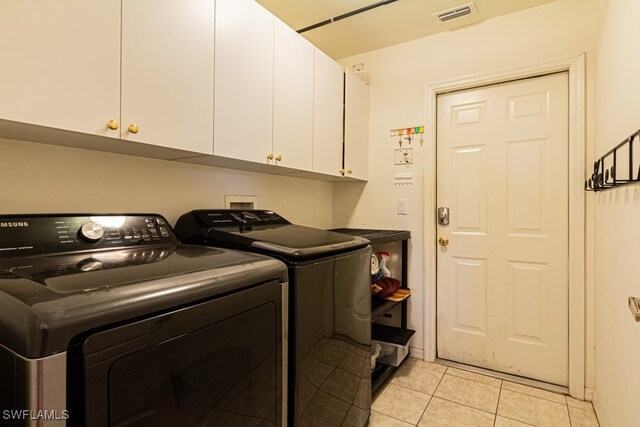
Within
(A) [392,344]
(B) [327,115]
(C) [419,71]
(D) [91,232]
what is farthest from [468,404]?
(C) [419,71]

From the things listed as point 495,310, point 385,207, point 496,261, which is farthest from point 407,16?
point 495,310

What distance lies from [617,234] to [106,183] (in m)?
2.18

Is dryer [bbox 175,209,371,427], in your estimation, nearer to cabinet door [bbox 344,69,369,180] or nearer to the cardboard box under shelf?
the cardboard box under shelf

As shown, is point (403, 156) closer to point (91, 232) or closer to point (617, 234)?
point (617, 234)

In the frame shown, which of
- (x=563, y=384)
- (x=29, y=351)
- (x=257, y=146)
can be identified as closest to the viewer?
(x=29, y=351)

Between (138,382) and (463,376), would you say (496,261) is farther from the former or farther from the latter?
(138,382)

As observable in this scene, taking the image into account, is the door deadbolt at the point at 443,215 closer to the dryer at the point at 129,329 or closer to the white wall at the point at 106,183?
the white wall at the point at 106,183

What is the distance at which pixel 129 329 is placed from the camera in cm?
68

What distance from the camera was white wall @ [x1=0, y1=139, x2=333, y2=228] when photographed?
1140mm

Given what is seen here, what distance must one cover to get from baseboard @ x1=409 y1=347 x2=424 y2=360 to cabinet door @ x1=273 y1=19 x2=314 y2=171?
1638mm

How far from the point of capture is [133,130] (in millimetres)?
1111

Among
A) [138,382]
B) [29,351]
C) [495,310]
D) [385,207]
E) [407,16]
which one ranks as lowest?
[495,310]

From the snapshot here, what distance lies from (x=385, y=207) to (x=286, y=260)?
5.39 ft

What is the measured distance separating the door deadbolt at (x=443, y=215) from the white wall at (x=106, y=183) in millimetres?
1304
